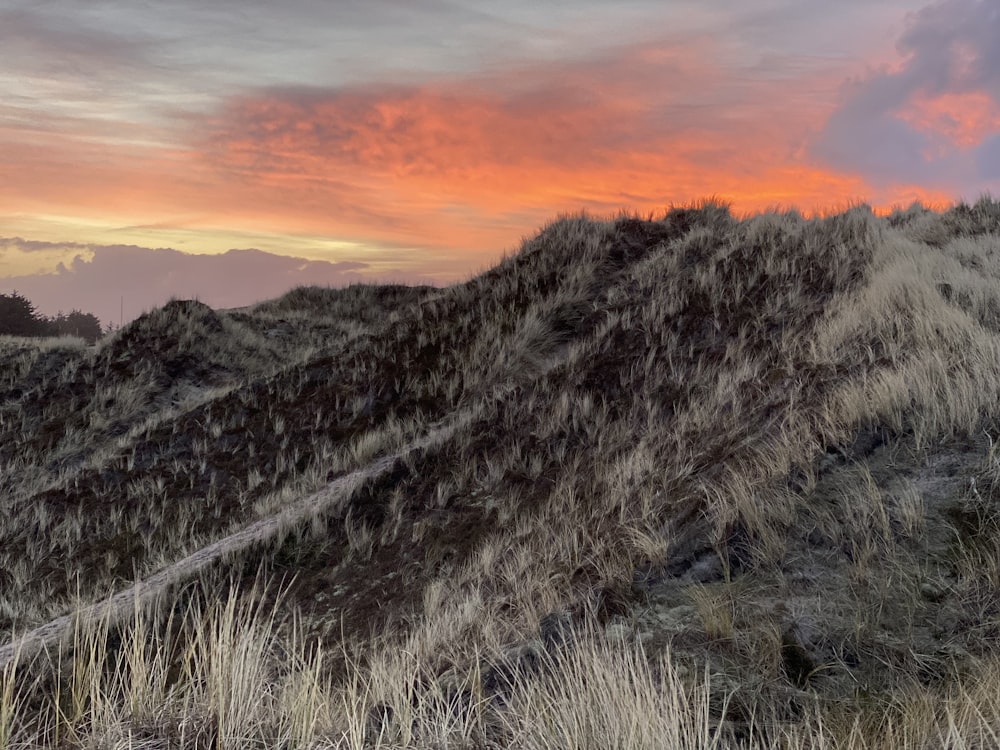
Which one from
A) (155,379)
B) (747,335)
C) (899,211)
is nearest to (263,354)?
(155,379)

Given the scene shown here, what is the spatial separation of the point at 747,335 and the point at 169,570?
933 centimetres

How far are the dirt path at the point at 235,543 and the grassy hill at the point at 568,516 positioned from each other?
0.30 feet

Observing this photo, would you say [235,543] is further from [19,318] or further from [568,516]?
[19,318]

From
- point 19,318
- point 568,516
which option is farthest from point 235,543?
point 19,318

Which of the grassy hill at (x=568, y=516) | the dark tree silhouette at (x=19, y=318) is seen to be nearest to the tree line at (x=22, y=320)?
the dark tree silhouette at (x=19, y=318)

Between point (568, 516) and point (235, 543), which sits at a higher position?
point (568, 516)

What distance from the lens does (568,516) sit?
742 cm

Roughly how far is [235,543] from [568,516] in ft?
16.6

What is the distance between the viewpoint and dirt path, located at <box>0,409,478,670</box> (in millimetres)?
7973

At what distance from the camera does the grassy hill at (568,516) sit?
10.4ft

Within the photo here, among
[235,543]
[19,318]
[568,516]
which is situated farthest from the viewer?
[19,318]

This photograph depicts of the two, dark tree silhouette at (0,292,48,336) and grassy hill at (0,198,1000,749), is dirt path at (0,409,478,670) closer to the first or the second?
grassy hill at (0,198,1000,749)

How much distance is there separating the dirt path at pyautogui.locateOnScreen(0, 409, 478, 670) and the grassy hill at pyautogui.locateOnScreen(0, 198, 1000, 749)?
9 cm

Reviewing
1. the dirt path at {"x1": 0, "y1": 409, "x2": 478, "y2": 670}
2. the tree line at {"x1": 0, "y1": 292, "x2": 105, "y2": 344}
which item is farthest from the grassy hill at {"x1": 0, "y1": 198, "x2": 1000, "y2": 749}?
the tree line at {"x1": 0, "y1": 292, "x2": 105, "y2": 344}
